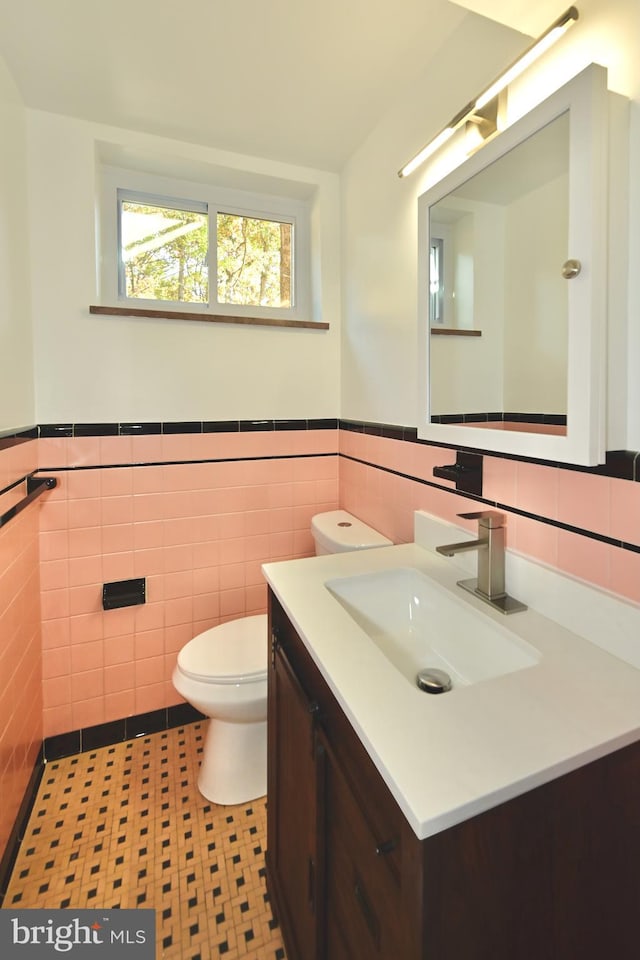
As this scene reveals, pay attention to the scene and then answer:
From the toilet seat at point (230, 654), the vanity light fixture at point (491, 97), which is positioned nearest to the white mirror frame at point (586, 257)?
the vanity light fixture at point (491, 97)

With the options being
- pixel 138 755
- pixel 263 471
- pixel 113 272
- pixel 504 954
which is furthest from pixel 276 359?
pixel 504 954

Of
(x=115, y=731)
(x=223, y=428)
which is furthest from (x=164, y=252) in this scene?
(x=115, y=731)

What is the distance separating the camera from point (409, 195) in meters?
1.47

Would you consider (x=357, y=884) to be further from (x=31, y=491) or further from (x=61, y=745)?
(x=61, y=745)

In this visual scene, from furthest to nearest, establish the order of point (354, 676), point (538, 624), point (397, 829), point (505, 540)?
point (505, 540) < point (538, 624) < point (354, 676) < point (397, 829)

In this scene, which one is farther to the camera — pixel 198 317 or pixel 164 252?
pixel 164 252

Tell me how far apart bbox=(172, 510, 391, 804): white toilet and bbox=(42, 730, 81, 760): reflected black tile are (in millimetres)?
537

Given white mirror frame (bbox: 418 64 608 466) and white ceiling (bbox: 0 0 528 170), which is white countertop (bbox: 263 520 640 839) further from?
white ceiling (bbox: 0 0 528 170)

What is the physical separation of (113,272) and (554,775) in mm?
2131

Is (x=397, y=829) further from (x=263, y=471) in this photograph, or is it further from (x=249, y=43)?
(x=249, y=43)

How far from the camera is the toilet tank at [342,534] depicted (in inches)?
65.9

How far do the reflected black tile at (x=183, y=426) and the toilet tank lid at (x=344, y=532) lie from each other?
634 millimetres

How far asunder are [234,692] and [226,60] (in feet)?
6.42

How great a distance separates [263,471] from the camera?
2.04m
